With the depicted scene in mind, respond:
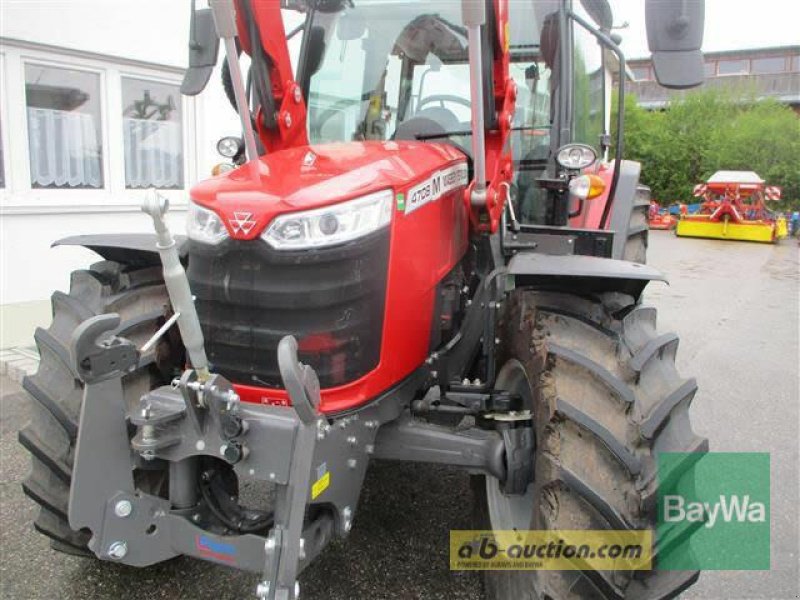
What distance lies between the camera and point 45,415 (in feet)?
7.94

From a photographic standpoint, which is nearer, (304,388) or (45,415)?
(304,388)

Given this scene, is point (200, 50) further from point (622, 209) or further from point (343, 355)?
point (622, 209)

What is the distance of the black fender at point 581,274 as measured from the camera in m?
2.24

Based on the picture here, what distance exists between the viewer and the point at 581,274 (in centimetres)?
222

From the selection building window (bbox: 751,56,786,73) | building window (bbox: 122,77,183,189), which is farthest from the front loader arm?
building window (bbox: 751,56,786,73)

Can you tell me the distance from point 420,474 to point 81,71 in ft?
17.9

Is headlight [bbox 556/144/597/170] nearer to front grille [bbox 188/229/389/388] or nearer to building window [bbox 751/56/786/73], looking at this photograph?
front grille [bbox 188/229/389/388]

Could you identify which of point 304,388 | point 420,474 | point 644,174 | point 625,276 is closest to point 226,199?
point 304,388

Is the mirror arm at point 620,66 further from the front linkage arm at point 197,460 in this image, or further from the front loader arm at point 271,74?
the front linkage arm at point 197,460

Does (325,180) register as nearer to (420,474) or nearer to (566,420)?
(566,420)

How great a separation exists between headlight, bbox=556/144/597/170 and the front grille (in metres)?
1.21

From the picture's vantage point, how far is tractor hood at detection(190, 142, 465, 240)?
1.97 metres

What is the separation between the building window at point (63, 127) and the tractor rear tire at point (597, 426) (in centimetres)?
577

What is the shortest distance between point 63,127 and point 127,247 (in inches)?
188
